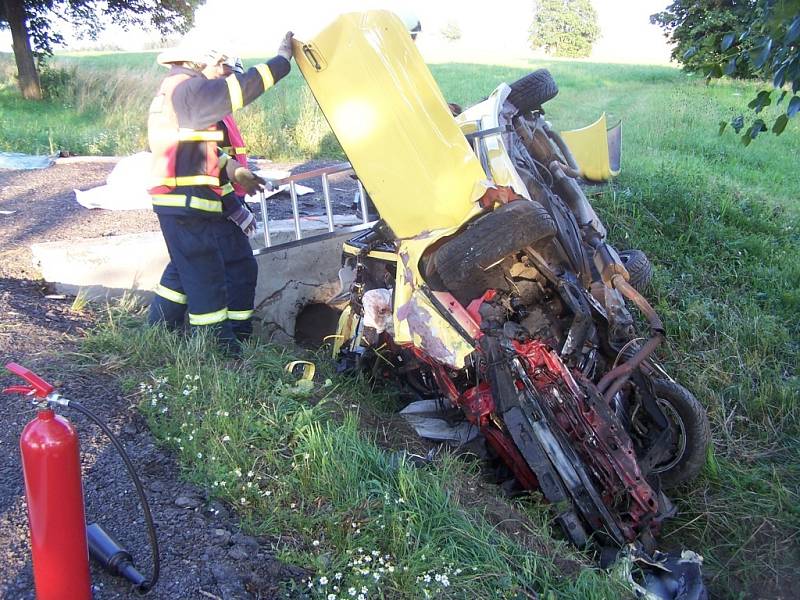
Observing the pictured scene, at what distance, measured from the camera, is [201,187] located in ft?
12.4

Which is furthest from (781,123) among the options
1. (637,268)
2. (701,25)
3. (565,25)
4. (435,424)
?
(565,25)

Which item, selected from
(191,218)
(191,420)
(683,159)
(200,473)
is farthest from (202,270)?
(683,159)

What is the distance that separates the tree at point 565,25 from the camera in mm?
59688

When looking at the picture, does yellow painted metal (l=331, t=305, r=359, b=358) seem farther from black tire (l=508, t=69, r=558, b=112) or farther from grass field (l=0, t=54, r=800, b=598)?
→ black tire (l=508, t=69, r=558, b=112)

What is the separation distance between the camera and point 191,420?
9.64 ft

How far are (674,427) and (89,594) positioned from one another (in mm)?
2717

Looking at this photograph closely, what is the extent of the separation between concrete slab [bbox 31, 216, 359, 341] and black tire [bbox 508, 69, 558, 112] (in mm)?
1542

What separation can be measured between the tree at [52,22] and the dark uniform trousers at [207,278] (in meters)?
10.3

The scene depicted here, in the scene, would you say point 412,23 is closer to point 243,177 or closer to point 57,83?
point 243,177

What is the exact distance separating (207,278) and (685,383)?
3.07m

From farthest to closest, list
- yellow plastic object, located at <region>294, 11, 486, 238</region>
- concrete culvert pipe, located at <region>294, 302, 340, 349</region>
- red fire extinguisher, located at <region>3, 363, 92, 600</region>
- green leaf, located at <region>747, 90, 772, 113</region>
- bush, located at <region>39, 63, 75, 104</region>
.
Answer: bush, located at <region>39, 63, 75, 104</region> → concrete culvert pipe, located at <region>294, 302, 340, 349</region> → yellow plastic object, located at <region>294, 11, 486, 238</region> → green leaf, located at <region>747, 90, 772, 113</region> → red fire extinguisher, located at <region>3, 363, 92, 600</region>

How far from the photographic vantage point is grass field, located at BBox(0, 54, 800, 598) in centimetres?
249

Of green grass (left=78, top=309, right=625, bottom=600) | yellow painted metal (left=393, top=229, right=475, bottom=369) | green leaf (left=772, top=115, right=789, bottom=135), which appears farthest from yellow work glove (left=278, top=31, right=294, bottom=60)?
green leaf (left=772, top=115, right=789, bottom=135)

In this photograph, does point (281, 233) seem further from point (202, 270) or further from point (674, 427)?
point (674, 427)
